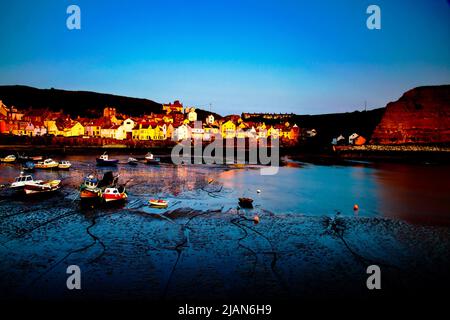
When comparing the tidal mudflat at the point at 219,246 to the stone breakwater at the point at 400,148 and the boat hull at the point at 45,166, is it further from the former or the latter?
the stone breakwater at the point at 400,148

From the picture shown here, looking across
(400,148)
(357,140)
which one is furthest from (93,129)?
(400,148)

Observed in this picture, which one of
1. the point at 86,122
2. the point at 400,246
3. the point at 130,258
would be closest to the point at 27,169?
the point at 130,258

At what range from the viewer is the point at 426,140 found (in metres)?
98.5

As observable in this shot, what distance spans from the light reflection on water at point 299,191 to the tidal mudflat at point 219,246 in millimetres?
229

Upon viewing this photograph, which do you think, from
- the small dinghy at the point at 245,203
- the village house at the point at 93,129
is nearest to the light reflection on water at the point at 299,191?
the small dinghy at the point at 245,203

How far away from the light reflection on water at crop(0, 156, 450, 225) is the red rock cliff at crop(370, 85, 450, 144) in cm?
6012

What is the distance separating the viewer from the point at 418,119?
10238cm

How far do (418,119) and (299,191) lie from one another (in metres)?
86.4

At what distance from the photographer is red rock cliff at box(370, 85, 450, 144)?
3907 inches

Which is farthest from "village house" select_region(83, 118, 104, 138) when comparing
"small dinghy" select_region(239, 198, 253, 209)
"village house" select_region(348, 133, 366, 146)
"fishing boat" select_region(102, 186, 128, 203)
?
"small dinghy" select_region(239, 198, 253, 209)

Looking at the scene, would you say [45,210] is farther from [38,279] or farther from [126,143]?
[126,143]

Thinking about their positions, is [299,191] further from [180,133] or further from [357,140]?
[357,140]

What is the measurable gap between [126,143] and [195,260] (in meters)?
79.1
